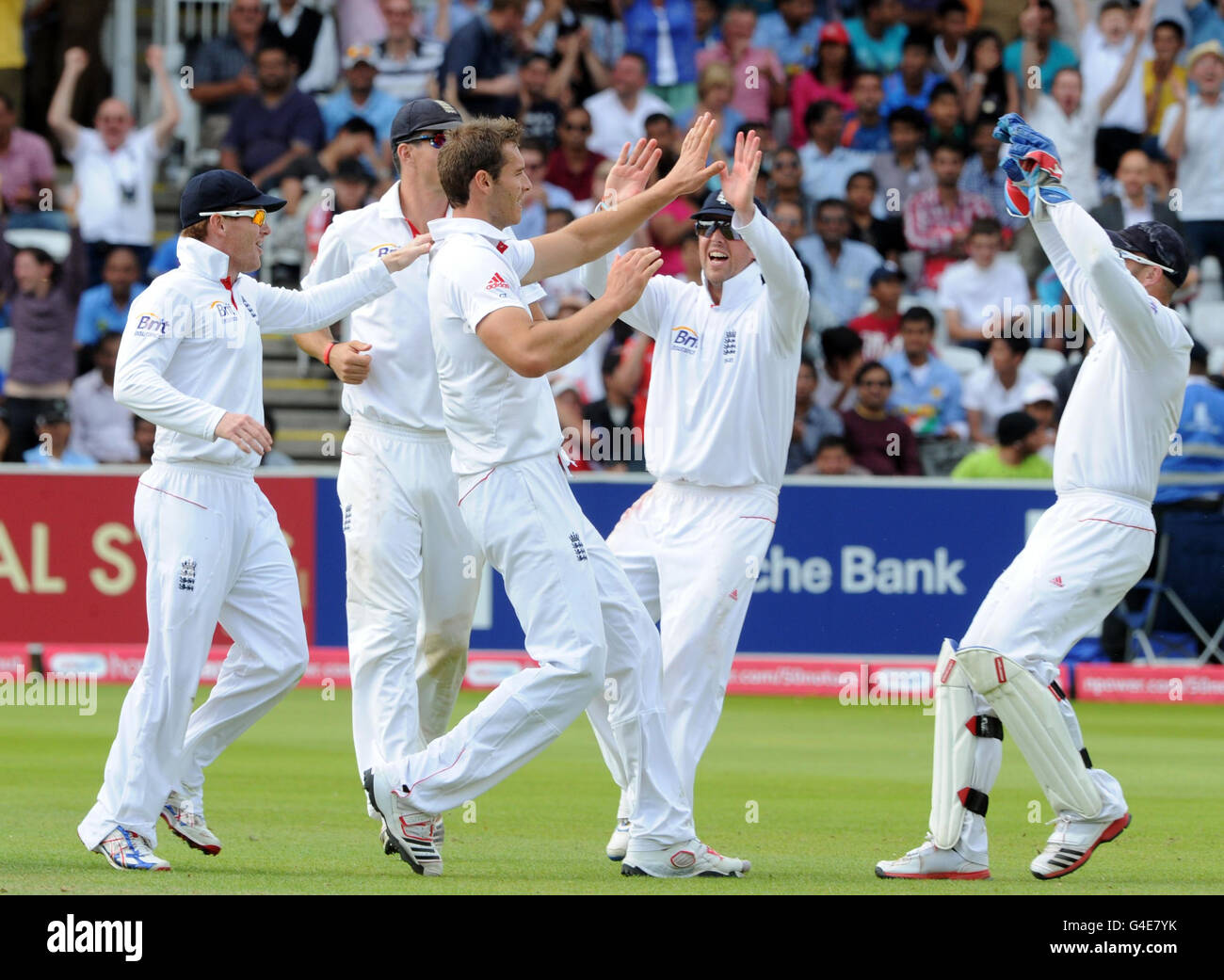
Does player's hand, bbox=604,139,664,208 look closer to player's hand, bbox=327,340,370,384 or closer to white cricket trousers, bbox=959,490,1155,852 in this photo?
player's hand, bbox=327,340,370,384

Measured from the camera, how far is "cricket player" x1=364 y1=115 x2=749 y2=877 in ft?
22.4

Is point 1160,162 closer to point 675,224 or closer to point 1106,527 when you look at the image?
point 675,224

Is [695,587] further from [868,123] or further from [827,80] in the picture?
[827,80]

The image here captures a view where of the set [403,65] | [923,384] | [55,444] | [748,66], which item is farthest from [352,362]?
[748,66]

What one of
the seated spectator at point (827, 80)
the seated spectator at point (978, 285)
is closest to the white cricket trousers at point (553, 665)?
the seated spectator at point (978, 285)

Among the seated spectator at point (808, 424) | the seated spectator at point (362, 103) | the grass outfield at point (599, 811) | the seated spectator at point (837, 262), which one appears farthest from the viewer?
the seated spectator at point (362, 103)

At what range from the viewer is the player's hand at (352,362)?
26.2 feet

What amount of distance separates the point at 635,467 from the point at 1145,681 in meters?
4.27

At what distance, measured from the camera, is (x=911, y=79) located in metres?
19.3

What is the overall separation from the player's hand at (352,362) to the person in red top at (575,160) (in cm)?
1067

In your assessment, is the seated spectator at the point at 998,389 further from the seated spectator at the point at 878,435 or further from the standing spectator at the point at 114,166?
the standing spectator at the point at 114,166

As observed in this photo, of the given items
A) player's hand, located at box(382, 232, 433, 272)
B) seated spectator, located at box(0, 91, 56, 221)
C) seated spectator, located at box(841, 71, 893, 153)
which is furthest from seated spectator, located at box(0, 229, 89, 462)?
player's hand, located at box(382, 232, 433, 272)

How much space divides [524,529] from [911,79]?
13.5 meters

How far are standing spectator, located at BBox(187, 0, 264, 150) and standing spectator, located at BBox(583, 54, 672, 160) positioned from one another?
3.44m
